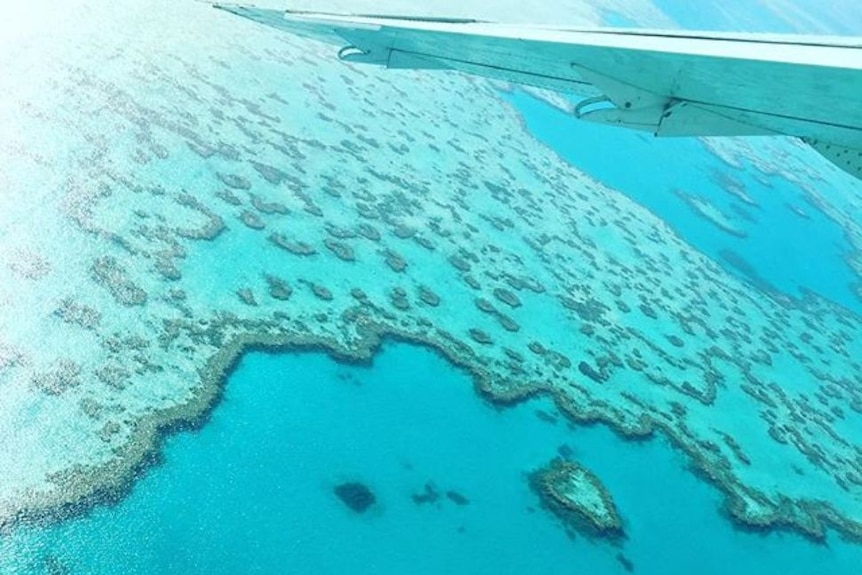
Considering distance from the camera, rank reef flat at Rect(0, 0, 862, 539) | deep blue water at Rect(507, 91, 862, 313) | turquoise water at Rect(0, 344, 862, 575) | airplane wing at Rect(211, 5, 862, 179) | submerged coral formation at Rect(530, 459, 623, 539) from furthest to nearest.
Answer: deep blue water at Rect(507, 91, 862, 313), submerged coral formation at Rect(530, 459, 623, 539), reef flat at Rect(0, 0, 862, 539), turquoise water at Rect(0, 344, 862, 575), airplane wing at Rect(211, 5, 862, 179)

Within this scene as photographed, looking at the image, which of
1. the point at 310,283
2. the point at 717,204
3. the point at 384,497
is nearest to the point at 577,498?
the point at 384,497

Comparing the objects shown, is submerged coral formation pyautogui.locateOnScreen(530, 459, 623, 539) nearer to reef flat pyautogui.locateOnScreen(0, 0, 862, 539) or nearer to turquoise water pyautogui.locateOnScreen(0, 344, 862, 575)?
turquoise water pyautogui.locateOnScreen(0, 344, 862, 575)

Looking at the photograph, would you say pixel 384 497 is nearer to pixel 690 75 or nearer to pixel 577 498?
pixel 577 498

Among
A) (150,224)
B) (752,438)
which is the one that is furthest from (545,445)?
(150,224)

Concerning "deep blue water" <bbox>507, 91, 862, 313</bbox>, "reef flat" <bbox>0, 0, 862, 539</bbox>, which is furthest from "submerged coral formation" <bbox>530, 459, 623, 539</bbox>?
"deep blue water" <bbox>507, 91, 862, 313</bbox>

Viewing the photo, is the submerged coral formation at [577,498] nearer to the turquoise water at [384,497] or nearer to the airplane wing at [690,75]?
the turquoise water at [384,497]

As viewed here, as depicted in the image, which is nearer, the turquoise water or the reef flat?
the turquoise water
